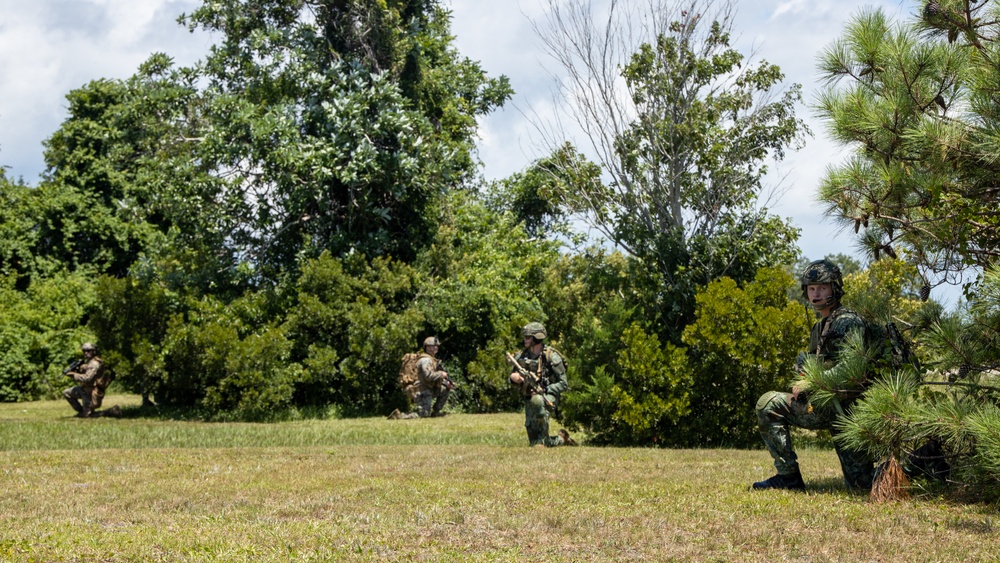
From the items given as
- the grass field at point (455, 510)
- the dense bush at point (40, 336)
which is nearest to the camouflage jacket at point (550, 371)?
the grass field at point (455, 510)

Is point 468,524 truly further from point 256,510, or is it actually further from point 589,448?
point 589,448

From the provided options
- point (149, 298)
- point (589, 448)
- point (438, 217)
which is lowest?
point (589, 448)

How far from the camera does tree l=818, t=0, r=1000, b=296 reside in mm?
8117

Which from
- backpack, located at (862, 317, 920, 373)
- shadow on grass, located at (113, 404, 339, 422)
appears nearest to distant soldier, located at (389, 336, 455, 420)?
shadow on grass, located at (113, 404, 339, 422)

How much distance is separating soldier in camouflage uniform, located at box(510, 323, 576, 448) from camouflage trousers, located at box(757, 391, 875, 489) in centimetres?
536

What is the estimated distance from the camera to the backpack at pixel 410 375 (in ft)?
73.6

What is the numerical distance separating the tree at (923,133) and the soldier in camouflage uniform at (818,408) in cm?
65

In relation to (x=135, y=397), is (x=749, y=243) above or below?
above

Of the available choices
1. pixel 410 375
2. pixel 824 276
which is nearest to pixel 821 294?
pixel 824 276

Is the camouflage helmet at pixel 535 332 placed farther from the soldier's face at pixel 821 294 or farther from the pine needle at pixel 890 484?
the pine needle at pixel 890 484

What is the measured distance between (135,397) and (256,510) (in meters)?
24.6

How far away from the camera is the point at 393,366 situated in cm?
2352

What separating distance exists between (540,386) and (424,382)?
8.83 metres

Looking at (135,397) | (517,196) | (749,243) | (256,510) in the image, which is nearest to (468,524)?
(256,510)
